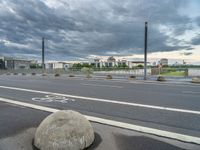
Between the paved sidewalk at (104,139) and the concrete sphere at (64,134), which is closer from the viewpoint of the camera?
the concrete sphere at (64,134)

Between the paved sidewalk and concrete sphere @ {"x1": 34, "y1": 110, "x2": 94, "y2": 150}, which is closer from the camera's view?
concrete sphere @ {"x1": 34, "y1": 110, "x2": 94, "y2": 150}

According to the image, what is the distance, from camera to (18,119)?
19.0 ft

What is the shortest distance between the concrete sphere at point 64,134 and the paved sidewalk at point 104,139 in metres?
0.26

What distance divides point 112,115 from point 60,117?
2.58m

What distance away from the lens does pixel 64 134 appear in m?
3.68

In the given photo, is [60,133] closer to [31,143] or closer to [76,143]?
[76,143]

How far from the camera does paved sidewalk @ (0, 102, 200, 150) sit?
3.89 m

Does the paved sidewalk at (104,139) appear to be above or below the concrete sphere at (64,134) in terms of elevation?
below

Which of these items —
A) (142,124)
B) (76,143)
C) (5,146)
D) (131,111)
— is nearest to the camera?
(76,143)

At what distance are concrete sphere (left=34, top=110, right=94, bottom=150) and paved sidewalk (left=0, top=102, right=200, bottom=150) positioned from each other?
0.26 meters

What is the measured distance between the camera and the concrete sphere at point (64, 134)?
361 centimetres

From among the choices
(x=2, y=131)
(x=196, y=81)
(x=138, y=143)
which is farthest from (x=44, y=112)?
(x=196, y=81)

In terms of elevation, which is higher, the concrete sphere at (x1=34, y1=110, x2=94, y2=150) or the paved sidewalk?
the concrete sphere at (x1=34, y1=110, x2=94, y2=150)

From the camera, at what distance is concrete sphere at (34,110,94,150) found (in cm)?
361
